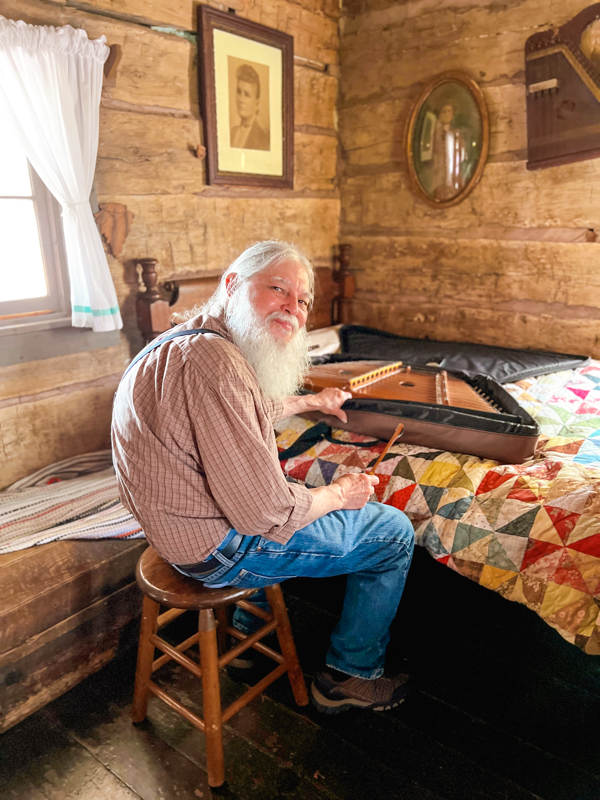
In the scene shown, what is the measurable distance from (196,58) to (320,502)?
230 centimetres

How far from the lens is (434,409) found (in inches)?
72.1

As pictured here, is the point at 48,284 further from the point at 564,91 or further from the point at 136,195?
the point at 564,91

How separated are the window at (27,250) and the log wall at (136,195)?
0.19m

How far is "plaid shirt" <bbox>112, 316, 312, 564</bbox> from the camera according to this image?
1.29 meters

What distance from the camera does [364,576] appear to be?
5.57ft

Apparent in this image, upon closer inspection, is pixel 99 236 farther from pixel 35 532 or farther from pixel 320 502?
pixel 320 502

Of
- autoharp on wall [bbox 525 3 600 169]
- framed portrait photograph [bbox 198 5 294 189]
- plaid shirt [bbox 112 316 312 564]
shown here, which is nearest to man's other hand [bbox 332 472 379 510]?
plaid shirt [bbox 112 316 312 564]

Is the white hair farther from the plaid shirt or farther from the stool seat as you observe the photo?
the stool seat

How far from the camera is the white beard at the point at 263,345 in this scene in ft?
4.88

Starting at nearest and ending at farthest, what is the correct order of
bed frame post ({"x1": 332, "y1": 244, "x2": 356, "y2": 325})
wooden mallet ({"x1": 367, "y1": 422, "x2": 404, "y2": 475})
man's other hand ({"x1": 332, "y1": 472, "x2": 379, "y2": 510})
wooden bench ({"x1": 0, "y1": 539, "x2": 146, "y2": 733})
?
man's other hand ({"x1": 332, "y1": 472, "x2": 379, "y2": 510}) < wooden bench ({"x1": 0, "y1": 539, "x2": 146, "y2": 733}) < wooden mallet ({"x1": 367, "y1": 422, "x2": 404, "y2": 475}) < bed frame post ({"x1": 332, "y1": 244, "x2": 356, "y2": 325})

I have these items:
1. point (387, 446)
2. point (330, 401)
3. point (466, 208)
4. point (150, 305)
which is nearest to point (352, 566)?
point (387, 446)

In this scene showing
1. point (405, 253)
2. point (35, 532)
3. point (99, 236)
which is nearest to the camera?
point (35, 532)

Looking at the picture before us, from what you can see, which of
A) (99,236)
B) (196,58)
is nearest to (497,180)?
(196,58)

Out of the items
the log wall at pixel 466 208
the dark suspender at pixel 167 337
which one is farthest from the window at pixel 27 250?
the log wall at pixel 466 208
